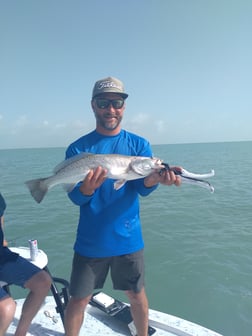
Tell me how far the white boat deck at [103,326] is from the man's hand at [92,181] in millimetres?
2359

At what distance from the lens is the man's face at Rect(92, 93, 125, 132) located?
342cm

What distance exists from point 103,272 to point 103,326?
1375 millimetres

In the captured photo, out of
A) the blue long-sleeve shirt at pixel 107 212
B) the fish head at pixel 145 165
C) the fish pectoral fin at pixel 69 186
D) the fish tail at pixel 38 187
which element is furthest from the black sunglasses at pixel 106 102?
the fish tail at pixel 38 187

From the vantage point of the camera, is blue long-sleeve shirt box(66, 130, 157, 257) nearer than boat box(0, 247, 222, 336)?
Yes

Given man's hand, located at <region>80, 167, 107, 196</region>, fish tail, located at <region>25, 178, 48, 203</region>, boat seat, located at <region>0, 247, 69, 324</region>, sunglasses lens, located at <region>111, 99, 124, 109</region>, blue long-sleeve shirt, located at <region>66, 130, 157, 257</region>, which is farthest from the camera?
boat seat, located at <region>0, 247, 69, 324</region>

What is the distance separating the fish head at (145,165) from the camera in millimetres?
3469

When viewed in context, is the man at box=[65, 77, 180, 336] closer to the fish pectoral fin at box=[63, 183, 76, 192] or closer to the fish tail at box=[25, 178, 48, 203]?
the fish pectoral fin at box=[63, 183, 76, 192]

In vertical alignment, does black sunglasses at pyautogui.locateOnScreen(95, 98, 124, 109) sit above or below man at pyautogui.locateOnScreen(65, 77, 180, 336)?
above

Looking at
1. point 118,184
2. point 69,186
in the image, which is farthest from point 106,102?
point 69,186

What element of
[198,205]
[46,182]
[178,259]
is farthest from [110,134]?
[198,205]

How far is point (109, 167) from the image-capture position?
11.0 feet

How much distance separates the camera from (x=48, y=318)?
438cm

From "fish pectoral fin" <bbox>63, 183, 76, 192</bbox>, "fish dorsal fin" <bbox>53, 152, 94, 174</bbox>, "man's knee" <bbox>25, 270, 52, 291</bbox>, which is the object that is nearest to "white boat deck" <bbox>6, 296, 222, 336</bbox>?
"man's knee" <bbox>25, 270, 52, 291</bbox>

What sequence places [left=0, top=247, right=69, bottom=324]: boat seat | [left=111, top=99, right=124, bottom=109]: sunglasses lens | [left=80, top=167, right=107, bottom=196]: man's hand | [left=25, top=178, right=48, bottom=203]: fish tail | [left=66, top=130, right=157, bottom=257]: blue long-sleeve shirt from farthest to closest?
[left=0, top=247, right=69, bottom=324]: boat seat
[left=25, top=178, right=48, bottom=203]: fish tail
[left=111, top=99, right=124, bottom=109]: sunglasses lens
[left=66, top=130, right=157, bottom=257]: blue long-sleeve shirt
[left=80, top=167, right=107, bottom=196]: man's hand
